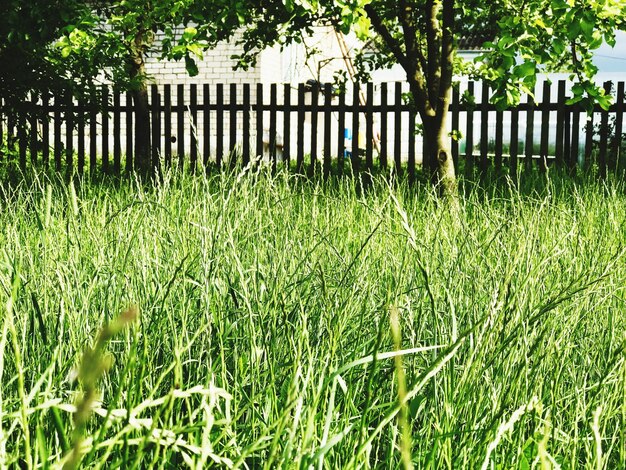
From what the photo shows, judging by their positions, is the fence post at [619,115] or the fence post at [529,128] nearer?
the fence post at [619,115]

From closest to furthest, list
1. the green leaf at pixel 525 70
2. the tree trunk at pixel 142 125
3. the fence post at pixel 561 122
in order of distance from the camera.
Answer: the green leaf at pixel 525 70 → the fence post at pixel 561 122 → the tree trunk at pixel 142 125

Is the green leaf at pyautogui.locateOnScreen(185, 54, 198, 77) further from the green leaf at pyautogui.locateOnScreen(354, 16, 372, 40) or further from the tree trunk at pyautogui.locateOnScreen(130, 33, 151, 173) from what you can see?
the tree trunk at pyautogui.locateOnScreen(130, 33, 151, 173)

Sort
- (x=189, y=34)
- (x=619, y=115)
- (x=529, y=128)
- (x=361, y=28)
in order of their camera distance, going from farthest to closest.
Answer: (x=529, y=128), (x=619, y=115), (x=189, y=34), (x=361, y=28)

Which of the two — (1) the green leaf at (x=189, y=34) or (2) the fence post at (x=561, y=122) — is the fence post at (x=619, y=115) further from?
(1) the green leaf at (x=189, y=34)

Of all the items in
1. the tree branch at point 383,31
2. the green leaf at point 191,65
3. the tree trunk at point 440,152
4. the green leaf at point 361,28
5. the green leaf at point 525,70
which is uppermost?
the tree branch at point 383,31

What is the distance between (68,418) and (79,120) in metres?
6.95

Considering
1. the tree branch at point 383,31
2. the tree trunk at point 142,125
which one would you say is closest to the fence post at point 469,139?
the tree branch at point 383,31

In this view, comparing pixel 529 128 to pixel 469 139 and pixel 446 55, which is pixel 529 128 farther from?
pixel 446 55

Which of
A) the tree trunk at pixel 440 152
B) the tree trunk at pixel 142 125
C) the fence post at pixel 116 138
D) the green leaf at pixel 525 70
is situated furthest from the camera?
the tree trunk at pixel 142 125

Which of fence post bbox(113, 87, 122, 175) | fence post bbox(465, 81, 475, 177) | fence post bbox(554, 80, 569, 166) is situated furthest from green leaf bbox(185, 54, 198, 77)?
fence post bbox(554, 80, 569, 166)

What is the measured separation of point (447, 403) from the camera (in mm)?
1338

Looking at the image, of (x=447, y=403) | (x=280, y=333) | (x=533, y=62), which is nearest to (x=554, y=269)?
(x=280, y=333)

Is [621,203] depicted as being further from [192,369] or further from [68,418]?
[68,418]

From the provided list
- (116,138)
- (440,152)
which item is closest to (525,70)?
(440,152)
